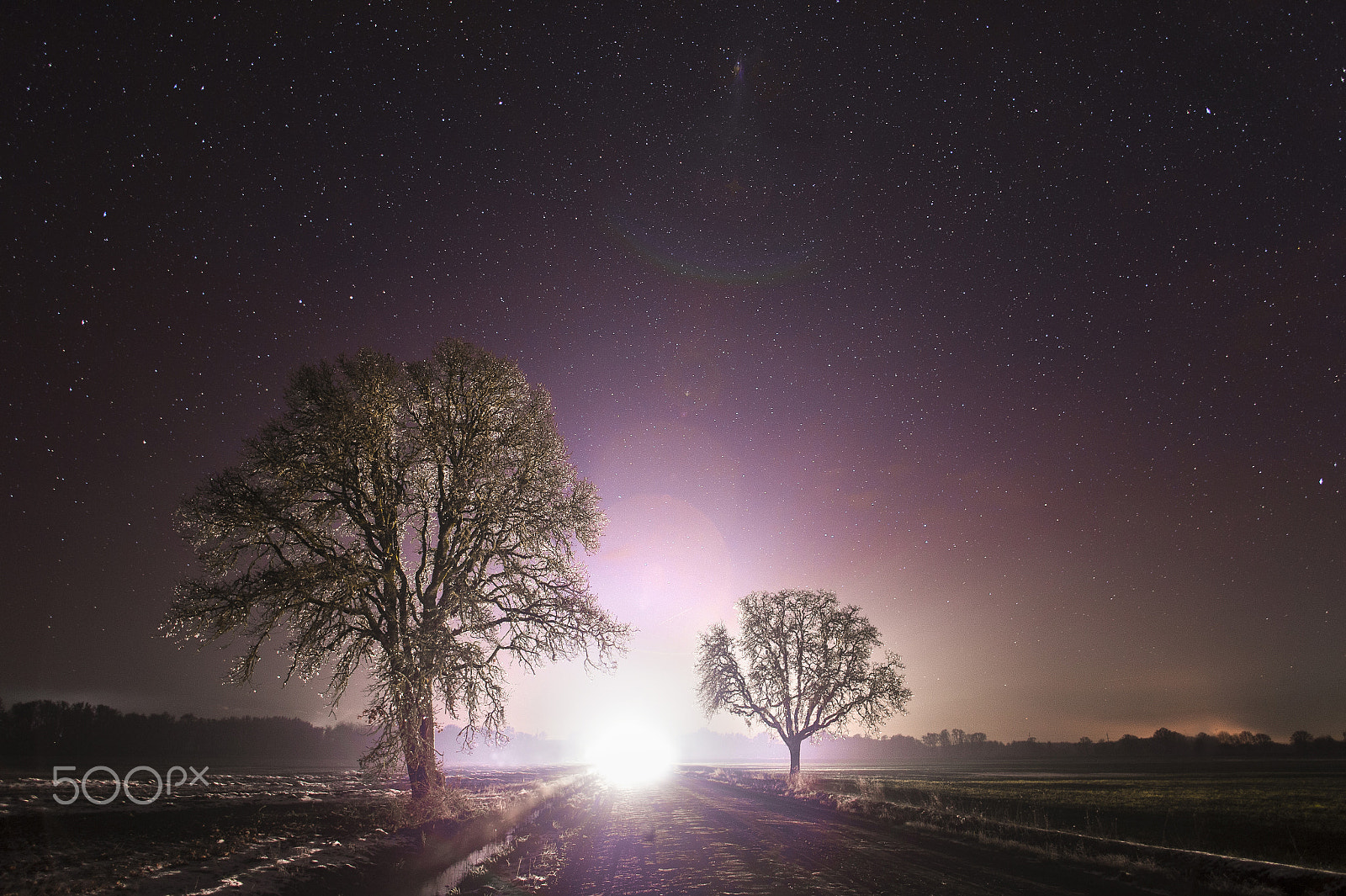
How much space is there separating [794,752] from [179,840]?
41074 millimetres

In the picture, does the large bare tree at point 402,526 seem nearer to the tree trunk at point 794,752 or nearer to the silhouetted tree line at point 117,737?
the tree trunk at point 794,752

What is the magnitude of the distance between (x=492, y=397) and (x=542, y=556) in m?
5.06

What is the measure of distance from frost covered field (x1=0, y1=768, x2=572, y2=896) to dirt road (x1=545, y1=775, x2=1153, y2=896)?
438 cm

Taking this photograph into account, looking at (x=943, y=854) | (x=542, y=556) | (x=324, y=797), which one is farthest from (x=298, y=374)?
(x=943, y=854)

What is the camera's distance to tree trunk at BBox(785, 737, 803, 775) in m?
42.3

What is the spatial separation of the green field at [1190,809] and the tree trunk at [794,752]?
3973mm

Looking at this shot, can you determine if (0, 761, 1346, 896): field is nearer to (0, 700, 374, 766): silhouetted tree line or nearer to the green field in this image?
the green field

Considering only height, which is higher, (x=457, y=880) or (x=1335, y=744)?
(x=457, y=880)

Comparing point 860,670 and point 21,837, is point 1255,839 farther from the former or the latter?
point 21,837

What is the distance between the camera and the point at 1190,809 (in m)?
29.2

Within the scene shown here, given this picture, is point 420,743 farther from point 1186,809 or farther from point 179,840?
point 1186,809

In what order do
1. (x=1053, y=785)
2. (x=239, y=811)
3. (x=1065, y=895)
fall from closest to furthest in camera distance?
1. (x=1065, y=895)
2. (x=239, y=811)
3. (x=1053, y=785)

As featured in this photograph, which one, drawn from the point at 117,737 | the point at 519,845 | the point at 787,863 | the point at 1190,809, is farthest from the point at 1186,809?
the point at 117,737

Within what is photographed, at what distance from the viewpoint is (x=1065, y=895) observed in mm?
9492
